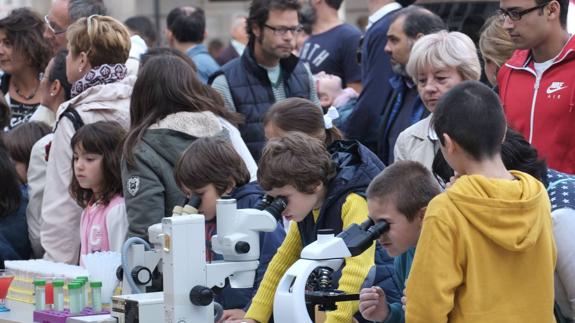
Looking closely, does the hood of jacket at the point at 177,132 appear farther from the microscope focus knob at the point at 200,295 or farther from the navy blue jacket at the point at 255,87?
the microscope focus knob at the point at 200,295

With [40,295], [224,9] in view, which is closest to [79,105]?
[40,295]

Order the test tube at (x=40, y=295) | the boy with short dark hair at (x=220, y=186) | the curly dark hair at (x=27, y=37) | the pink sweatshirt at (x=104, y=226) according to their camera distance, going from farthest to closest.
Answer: the curly dark hair at (x=27, y=37) → the pink sweatshirt at (x=104, y=226) → the boy with short dark hair at (x=220, y=186) → the test tube at (x=40, y=295)

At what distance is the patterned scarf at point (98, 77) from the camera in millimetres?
6113

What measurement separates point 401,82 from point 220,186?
185 cm

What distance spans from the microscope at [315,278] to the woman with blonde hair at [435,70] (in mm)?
1834

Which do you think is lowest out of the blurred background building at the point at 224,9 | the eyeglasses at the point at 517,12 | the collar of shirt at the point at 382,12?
the blurred background building at the point at 224,9

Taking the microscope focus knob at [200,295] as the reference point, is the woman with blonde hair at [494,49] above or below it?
above

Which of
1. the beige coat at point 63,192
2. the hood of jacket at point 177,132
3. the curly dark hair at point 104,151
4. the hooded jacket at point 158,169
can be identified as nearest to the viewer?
the hooded jacket at point 158,169

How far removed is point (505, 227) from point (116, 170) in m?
2.68

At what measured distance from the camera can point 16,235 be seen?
6.53 meters

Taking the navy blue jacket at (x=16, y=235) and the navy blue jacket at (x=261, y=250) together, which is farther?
the navy blue jacket at (x=16, y=235)

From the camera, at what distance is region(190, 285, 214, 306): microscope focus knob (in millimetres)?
3925

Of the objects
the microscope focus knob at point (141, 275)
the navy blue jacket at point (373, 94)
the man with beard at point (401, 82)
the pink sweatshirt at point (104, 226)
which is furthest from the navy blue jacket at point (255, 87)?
the microscope focus knob at point (141, 275)

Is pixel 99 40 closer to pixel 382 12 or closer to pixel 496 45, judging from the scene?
pixel 382 12
